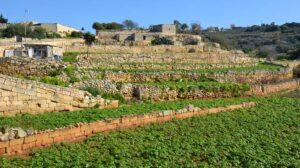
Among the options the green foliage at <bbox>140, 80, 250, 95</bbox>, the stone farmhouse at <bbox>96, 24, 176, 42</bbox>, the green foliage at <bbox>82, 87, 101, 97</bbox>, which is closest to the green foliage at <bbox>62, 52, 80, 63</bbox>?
the green foliage at <bbox>140, 80, 250, 95</bbox>

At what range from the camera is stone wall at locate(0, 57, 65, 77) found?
972 inches

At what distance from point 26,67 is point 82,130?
35.9 ft

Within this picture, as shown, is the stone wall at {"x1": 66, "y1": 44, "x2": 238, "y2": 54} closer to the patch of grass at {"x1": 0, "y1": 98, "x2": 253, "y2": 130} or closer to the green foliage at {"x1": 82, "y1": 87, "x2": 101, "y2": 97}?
the green foliage at {"x1": 82, "y1": 87, "x2": 101, "y2": 97}

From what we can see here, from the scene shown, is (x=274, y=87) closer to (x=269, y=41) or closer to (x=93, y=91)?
(x=93, y=91)

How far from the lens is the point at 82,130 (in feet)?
48.7

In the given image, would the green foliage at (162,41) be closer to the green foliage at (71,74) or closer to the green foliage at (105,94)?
the green foliage at (71,74)

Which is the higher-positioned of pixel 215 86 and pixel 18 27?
pixel 18 27

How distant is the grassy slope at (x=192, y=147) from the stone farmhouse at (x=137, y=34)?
3468 centimetres

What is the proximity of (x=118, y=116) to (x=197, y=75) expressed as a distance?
48.8 ft

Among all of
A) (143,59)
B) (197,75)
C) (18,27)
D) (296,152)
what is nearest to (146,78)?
(197,75)

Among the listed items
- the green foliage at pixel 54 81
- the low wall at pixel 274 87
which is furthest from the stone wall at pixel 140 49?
the green foliage at pixel 54 81

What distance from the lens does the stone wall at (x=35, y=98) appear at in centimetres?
1728

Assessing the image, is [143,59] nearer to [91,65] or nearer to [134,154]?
[91,65]

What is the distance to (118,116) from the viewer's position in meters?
16.5
